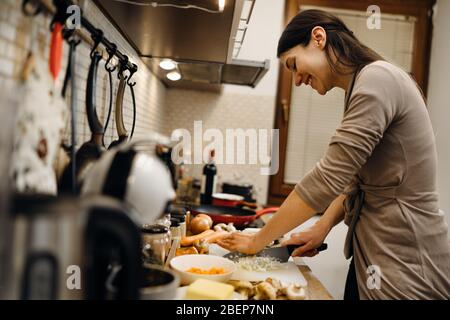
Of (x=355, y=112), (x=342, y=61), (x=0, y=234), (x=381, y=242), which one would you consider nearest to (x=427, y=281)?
(x=381, y=242)

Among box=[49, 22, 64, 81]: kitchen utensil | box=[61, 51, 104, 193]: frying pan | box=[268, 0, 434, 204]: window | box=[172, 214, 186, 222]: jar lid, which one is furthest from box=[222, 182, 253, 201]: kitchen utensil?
box=[49, 22, 64, 81]: kitchen utensil

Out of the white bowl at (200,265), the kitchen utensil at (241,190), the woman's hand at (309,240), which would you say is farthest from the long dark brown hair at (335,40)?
the kitchen utensil at (241,190)

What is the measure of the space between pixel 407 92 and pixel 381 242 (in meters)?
0.41

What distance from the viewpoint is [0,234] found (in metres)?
0.51

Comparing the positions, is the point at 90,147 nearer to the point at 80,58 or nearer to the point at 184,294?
the point at 80,58

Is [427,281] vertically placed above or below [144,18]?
below

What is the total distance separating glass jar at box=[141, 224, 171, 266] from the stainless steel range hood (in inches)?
24.6

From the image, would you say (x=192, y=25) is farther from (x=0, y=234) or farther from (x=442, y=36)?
(x=442, y=36)

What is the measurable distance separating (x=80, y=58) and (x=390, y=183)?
87cm

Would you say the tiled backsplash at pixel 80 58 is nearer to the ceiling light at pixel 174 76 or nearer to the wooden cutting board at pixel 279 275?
the ceiling light at pixel 174 76

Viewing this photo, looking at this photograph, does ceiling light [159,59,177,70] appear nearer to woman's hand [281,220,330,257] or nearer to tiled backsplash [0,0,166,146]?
tiled backsplash [0,0,166,146]

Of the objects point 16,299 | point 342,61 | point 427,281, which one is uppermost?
point 342,61
